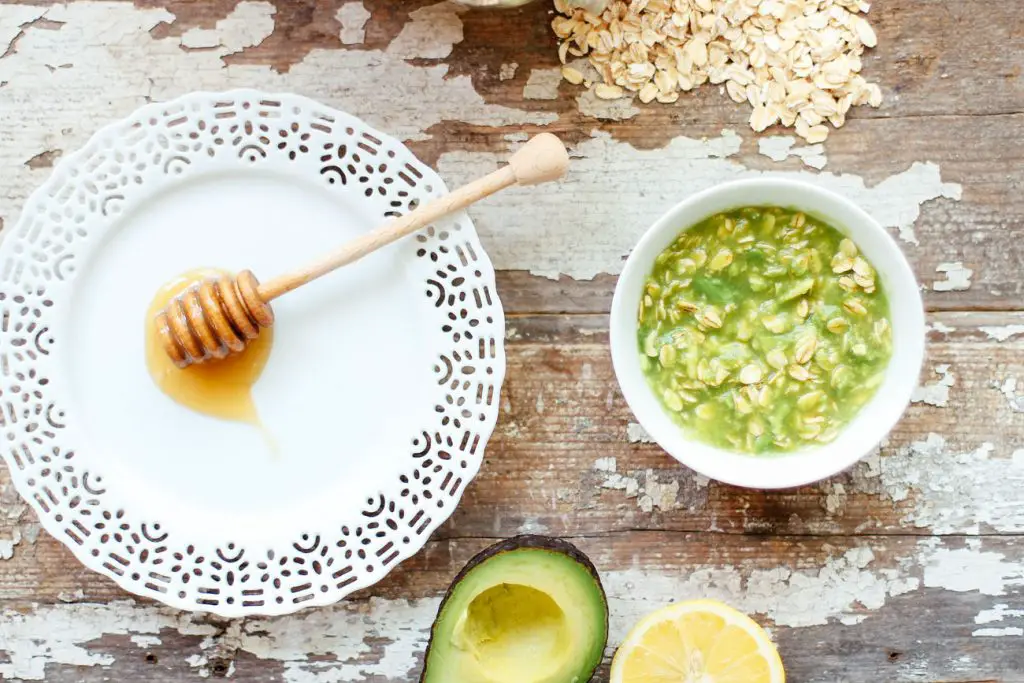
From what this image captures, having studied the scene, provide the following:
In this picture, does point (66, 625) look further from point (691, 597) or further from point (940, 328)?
point (940, 328)

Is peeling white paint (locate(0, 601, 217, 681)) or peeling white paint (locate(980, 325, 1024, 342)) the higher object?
peeling white paint (locate(980, 325, 1024, 342))

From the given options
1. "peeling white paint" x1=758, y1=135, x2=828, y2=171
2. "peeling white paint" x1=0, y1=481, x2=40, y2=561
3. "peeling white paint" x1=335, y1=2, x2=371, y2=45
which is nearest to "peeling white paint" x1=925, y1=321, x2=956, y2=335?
"peeling white paint" x1=758, y1=135, x2=828, y2=171

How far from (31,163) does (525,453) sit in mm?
805

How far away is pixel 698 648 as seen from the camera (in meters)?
1.25

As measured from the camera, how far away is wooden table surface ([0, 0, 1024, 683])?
1.32 m

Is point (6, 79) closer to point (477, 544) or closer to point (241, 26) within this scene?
point (241, 26)

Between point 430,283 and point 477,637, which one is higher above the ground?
point 430,283

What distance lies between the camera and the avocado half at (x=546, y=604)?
3.92 ft

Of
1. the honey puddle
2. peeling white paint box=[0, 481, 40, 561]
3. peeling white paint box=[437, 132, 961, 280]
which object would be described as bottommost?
Result: peeling white paint box=[0, 481, 40, 561]

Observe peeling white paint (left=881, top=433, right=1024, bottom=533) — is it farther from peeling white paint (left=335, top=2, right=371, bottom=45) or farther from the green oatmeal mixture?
peeling white paint (left=335, top=2, right=371, bottom=45)

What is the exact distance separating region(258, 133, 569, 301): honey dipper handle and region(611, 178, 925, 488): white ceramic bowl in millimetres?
163

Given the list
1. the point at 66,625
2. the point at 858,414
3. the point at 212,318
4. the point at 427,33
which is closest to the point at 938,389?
the point at 858,414

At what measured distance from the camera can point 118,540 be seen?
4.27 feet

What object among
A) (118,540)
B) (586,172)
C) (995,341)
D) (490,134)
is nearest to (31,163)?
(118,540)
